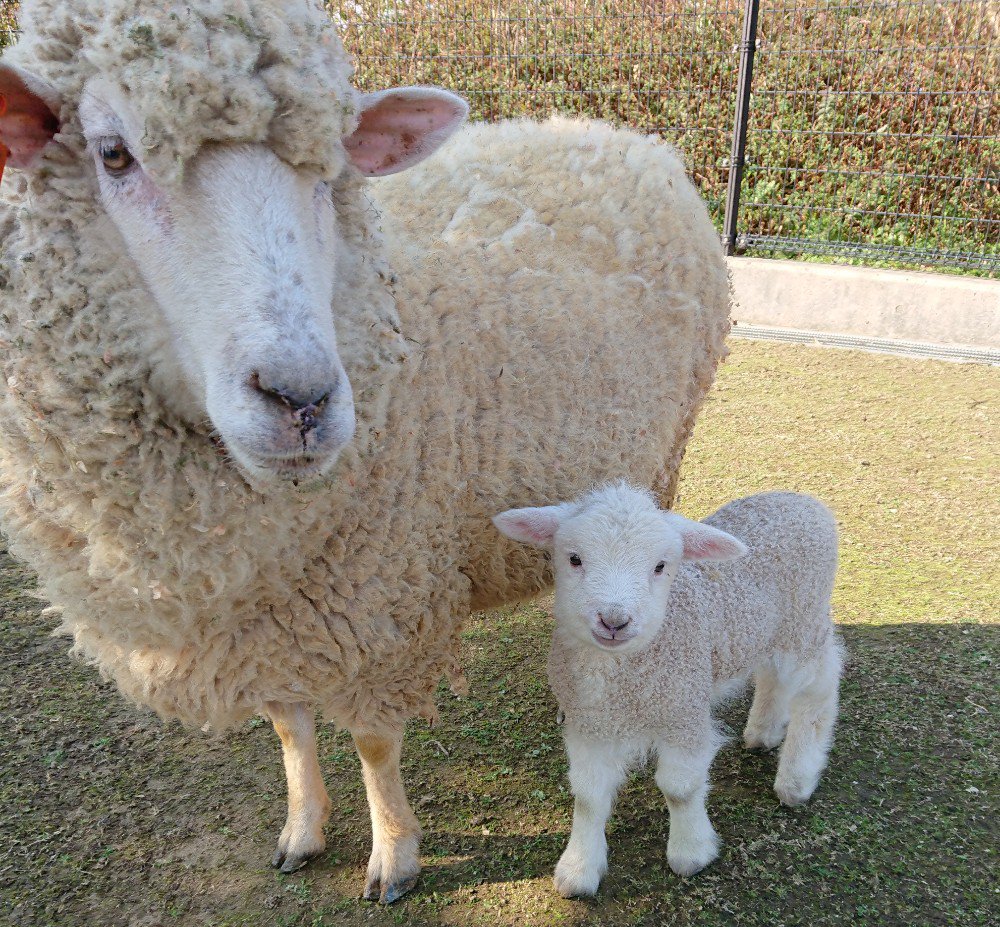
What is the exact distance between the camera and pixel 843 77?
273 inches

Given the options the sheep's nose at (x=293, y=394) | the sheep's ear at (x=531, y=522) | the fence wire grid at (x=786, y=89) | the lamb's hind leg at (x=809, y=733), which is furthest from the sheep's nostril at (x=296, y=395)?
the fence wire grid at (x=786, y=89)

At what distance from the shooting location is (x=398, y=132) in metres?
1.89

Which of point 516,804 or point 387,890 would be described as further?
point 516,804

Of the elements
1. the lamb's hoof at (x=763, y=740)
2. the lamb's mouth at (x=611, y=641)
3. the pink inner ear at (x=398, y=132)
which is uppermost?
the pink inner ear at (x=398, y=132)

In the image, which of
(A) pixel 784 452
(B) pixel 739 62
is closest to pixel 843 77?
(B) pixel 739 62

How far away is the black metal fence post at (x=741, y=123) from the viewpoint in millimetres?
6719

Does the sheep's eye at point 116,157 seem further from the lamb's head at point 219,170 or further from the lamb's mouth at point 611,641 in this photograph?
the lamb's mouth at point 611,641

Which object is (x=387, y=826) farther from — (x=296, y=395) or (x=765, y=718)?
(x=296, y=395)

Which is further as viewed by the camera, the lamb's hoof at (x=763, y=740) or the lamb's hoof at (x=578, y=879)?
the lamb's hoof at (x=763, y=740)

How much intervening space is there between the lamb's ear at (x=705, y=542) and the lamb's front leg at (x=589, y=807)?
54 cm

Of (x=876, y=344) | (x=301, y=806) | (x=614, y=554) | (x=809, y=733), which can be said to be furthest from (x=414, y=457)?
(x=876, y=344)

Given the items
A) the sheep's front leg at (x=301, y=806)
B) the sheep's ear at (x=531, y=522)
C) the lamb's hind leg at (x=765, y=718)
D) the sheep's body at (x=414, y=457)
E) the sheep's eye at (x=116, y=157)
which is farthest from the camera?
the lamb's hind leg at (x=765, y=718)

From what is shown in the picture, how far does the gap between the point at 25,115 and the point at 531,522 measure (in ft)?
4.47

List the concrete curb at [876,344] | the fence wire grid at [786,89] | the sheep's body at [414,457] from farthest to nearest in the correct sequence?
the fence wire grid at [786,89] → the concrete curb at [876,344] → the sheep's body at [414,457]
